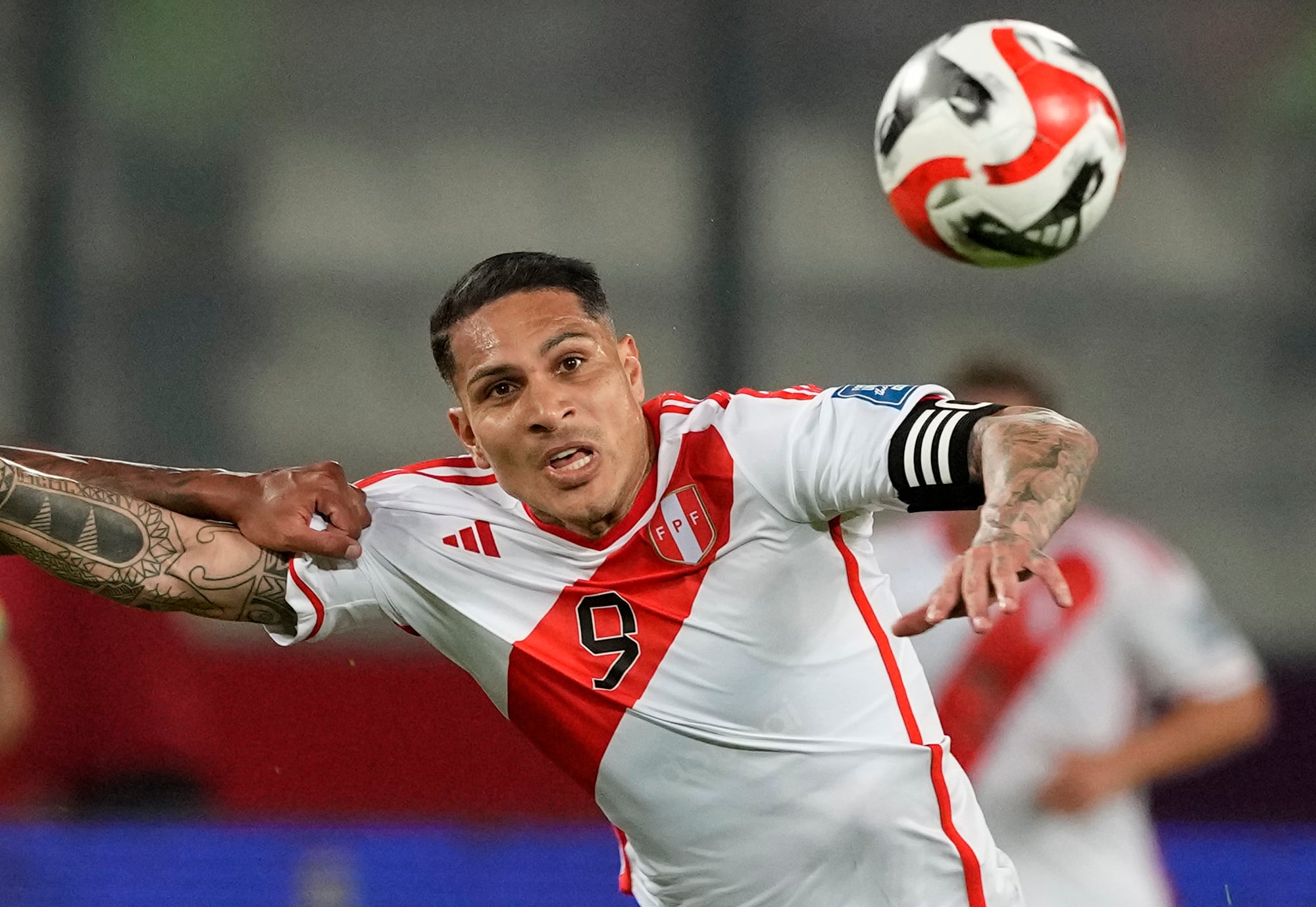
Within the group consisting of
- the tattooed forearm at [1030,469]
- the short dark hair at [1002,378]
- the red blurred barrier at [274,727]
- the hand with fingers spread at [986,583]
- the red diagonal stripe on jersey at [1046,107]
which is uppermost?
the red diagonal stripe on jersey at [1046,107]

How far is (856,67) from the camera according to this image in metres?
5.54

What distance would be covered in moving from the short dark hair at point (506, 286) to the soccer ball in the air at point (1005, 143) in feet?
1.64

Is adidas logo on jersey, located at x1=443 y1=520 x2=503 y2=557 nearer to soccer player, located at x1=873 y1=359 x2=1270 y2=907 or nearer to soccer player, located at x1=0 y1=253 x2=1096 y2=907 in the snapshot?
soccer player, located at x1=0 y1=253 x2=1096 y2=907

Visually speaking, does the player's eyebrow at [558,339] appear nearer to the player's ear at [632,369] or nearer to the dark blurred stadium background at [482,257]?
the player's ear at [632,369]

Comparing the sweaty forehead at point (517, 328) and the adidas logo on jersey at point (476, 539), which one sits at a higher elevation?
the sweaty forehead at point (517, 328)

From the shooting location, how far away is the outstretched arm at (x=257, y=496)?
2.32 meters

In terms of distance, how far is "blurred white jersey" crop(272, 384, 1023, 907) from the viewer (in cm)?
215

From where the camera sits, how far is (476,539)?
93.4 inches

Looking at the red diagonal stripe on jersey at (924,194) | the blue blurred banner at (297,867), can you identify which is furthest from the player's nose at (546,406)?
the blue blurred banner at (297,867)

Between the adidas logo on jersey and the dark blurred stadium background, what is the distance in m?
2.95

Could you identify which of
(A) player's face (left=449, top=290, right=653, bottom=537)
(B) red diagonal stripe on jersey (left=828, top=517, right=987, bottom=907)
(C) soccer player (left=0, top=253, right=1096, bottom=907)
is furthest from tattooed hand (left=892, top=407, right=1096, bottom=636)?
(A) player's face (left=449, top=290, right=653, bottom=537)

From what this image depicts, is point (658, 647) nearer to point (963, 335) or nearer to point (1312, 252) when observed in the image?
point (963, 335)

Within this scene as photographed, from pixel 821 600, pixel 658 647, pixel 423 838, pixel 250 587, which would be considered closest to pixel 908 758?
pixel 821 600

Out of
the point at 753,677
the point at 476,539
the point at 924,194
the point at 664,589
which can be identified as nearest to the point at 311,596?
the point at 476,539
